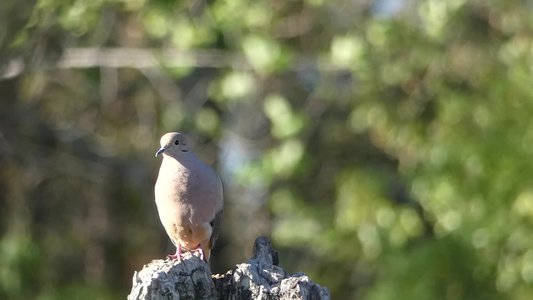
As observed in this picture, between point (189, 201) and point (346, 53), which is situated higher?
point (346, 53)

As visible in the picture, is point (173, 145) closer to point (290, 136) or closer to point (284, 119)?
point (284, 119)

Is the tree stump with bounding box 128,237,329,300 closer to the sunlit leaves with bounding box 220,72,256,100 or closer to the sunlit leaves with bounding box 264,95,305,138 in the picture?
the sunlit leaves with bounding box 264,95,305,138

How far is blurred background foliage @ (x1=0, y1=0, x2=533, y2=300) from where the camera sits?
1185cm

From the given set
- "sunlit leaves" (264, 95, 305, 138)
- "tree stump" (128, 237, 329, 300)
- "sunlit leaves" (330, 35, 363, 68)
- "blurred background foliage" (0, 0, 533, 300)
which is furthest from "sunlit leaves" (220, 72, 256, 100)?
"tree stump" (128, 237, 329, 300)

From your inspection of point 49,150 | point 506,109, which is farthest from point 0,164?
point 506,109

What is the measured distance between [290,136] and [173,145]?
5.10 metres

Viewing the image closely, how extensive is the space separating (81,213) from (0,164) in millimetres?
1306

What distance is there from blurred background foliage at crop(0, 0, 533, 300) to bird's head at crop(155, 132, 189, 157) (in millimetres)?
3906

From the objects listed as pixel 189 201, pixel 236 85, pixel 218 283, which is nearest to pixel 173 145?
pixel 189 201

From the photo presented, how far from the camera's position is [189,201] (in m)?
6.37

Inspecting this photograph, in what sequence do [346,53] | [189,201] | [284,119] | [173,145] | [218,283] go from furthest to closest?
[284,119] < [346,53] < [173,145] < [189,201] < [218,283]

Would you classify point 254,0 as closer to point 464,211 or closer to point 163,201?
point 464,211

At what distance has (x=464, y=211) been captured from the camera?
12.8 metres

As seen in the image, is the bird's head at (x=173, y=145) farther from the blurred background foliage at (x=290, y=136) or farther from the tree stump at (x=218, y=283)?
the blurred background foliage at (x=290, y=136)
